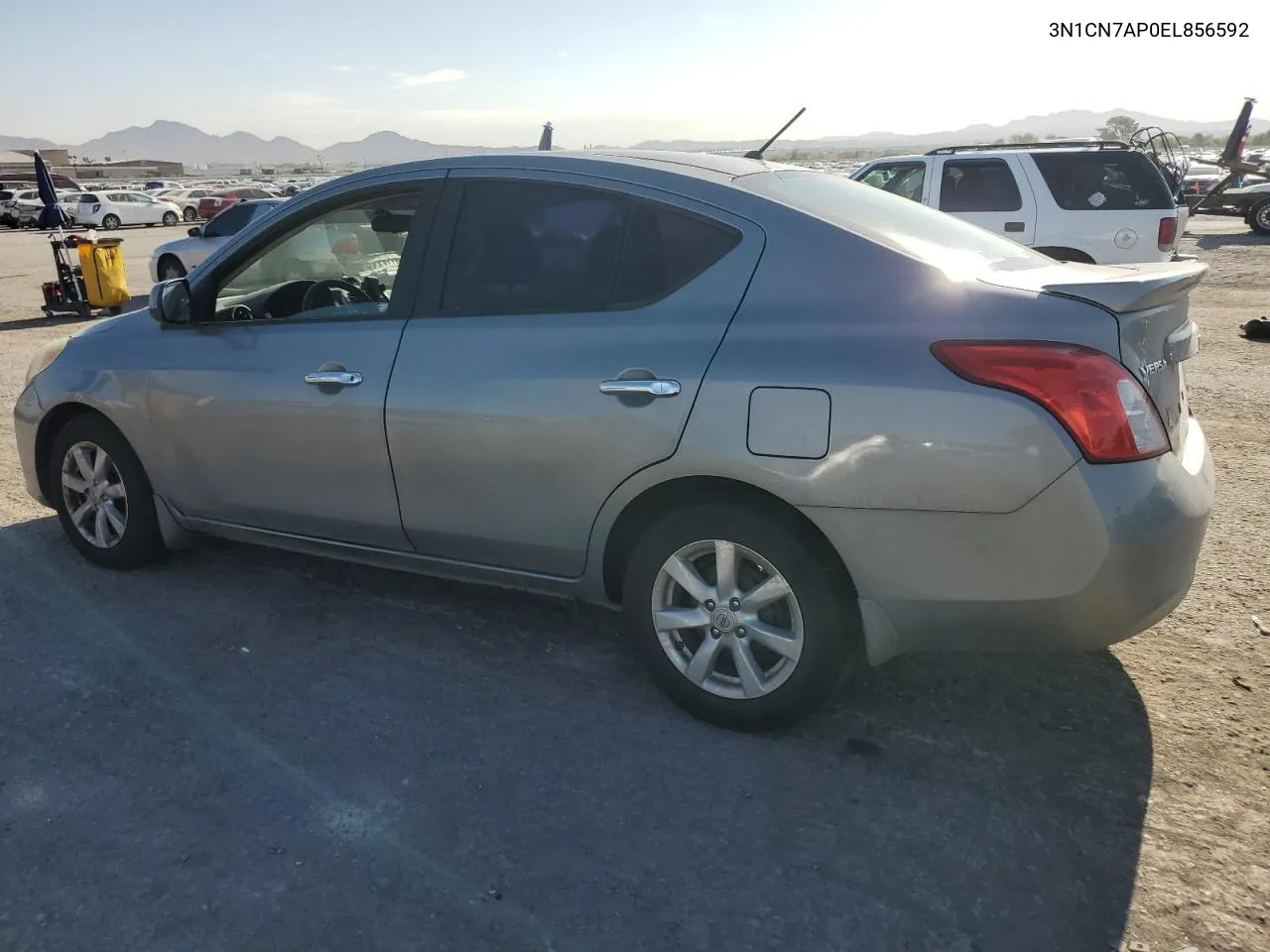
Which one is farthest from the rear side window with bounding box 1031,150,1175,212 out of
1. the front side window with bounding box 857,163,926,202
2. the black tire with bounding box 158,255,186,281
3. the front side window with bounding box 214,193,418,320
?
the black tire with bounding box 158,255,186,281

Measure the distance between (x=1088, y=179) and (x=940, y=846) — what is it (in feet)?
29.3

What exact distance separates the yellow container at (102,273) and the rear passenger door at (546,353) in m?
12.2

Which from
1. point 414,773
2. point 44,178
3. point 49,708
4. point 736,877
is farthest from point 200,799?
point 44,178

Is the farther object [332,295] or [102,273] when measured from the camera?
[102,273]

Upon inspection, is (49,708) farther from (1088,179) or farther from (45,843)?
(1088,179)

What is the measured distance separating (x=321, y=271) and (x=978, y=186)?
785cm

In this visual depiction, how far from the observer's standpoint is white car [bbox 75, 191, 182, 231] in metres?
38.1

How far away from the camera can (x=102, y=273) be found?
13.7 metres

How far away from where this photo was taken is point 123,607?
4.14 m

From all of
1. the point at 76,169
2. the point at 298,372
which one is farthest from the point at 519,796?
the point at 76,169

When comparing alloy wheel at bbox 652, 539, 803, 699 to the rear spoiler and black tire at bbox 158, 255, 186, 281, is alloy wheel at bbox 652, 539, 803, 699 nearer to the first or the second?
the rear spoiler

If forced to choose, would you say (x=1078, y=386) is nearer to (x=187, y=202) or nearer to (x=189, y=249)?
(x=189, y=249)

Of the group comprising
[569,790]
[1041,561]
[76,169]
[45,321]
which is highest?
[76,169]

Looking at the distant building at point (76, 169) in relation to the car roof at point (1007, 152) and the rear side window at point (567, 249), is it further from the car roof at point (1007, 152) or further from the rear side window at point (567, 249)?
the rear side window at point (567, 249)
